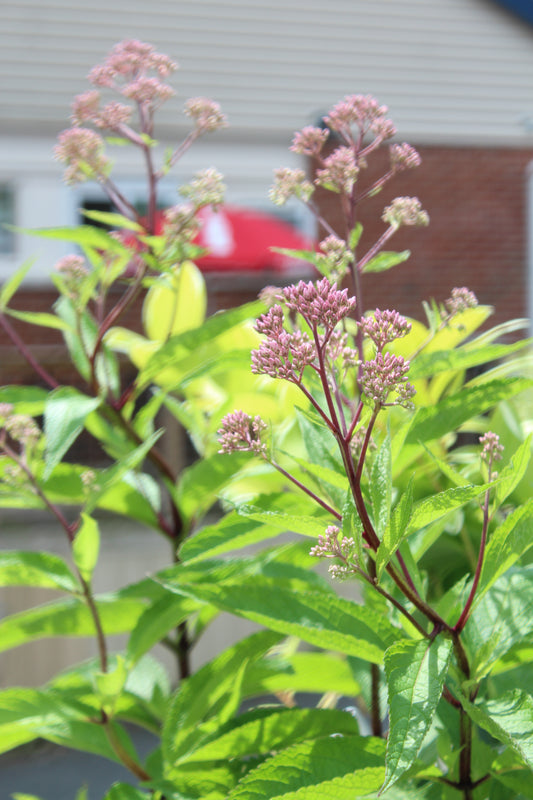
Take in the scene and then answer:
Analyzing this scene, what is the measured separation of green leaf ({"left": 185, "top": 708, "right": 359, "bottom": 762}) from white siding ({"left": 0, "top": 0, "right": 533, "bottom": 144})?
753 centimetres

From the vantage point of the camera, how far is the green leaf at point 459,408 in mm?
509

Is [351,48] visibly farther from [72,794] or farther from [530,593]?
[530,593]

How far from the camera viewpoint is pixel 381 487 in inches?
16.3

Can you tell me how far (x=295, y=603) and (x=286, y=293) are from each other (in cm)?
17

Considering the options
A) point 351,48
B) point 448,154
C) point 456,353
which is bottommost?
point 448,154

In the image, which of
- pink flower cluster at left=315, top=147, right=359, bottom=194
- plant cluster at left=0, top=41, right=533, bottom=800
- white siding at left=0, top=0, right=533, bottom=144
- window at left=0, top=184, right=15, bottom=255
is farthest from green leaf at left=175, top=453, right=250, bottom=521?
window at left=0, top=184, right=15, bottom=255

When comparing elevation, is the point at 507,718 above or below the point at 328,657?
above

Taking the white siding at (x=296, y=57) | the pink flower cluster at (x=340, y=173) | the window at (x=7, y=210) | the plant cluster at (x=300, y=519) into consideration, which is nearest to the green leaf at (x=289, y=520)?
the plant cluster at (x=300, y=519)

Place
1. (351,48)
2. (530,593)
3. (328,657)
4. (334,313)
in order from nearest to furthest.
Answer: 1. (334,313)
2. (530,593)
3. (328,657)
4. (351,48)

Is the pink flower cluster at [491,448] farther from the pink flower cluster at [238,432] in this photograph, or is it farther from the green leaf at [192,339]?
the green leaf at [192,339]

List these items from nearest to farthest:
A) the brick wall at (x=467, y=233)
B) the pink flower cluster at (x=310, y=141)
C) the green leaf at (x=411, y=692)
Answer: the green leaf at (x=411, y=692), the pink flower cluster at (x=310, y=141), the brick wall at (x=467, y=233)

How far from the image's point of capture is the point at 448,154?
835cm

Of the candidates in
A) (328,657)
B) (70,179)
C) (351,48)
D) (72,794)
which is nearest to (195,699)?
(328,657)

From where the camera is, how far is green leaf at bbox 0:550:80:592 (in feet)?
2.07
